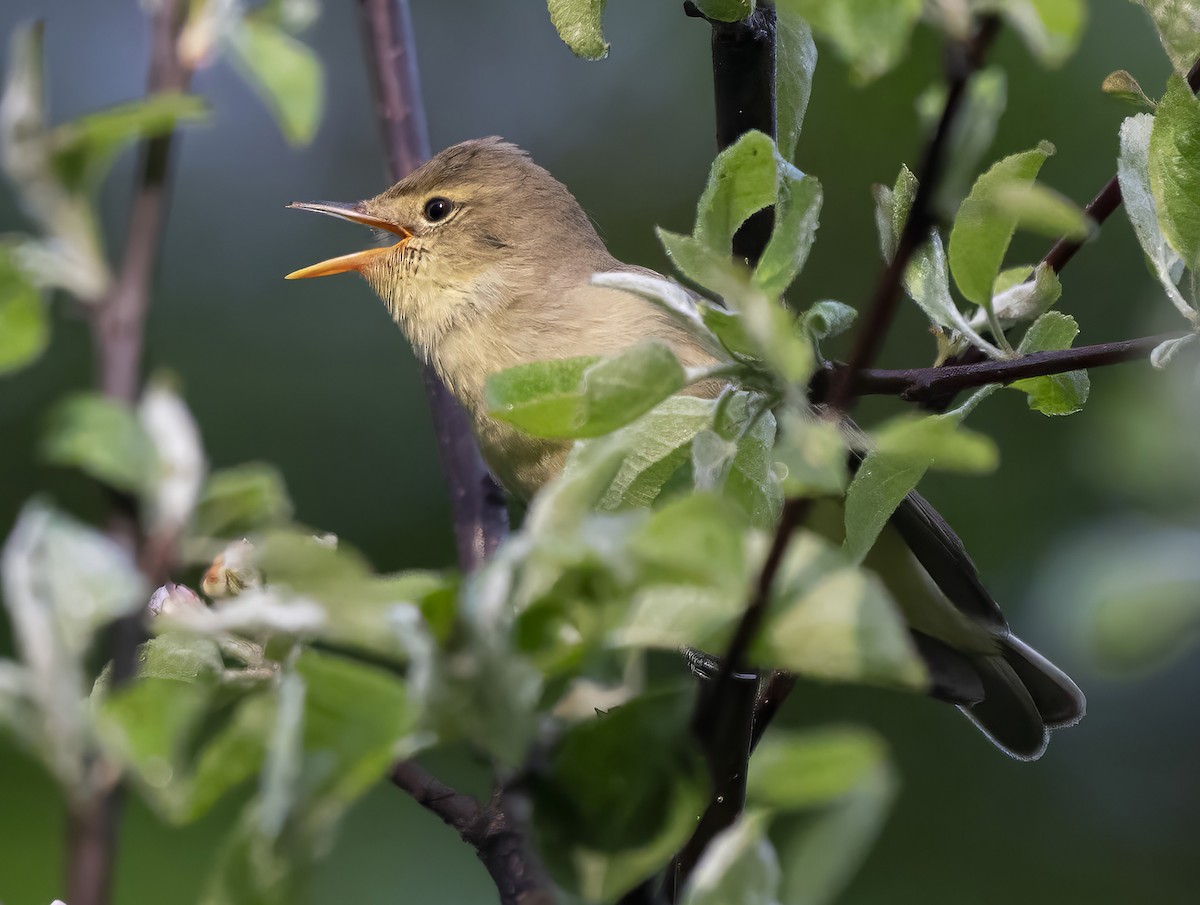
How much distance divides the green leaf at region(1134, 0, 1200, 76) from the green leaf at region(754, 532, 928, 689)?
0.74m

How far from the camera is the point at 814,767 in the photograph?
611 millimetres

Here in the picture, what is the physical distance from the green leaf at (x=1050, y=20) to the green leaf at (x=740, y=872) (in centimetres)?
37

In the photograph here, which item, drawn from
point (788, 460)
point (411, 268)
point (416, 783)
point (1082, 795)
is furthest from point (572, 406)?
point (1082, 795)

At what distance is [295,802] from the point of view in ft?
1.86

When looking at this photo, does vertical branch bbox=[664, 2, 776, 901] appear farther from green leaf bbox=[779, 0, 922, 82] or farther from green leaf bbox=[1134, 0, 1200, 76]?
green leaf bbox=[779, 0, 922, 82]

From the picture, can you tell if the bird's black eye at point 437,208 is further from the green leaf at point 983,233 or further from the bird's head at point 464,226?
the green leaf at point 983,233

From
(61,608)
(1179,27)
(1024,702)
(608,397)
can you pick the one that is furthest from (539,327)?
(61,608)

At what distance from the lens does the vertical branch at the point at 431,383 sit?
2.19 meters

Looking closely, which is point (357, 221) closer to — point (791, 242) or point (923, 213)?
point (791, 242)

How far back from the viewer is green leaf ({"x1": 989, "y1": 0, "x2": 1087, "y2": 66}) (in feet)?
1.97

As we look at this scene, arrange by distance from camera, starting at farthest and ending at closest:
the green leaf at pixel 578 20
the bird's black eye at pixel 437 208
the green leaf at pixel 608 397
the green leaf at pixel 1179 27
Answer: the bird's black eye at pixel 437 208, the green leaf at pixel 578 20, the green leaf at pixel 1179 27, the green leaf at pixel 608 397

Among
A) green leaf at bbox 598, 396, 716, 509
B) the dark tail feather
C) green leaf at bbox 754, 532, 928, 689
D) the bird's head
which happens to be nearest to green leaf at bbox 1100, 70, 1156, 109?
green leaf at bbox 598, 396, 716, 509

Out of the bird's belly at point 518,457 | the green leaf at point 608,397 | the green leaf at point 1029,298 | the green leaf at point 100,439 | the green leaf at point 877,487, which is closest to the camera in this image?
the green leaf at point 100,439

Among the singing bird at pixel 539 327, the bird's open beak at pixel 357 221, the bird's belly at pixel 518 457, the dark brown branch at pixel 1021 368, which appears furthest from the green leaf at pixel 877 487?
the bird's open beak at pixel 357 221
